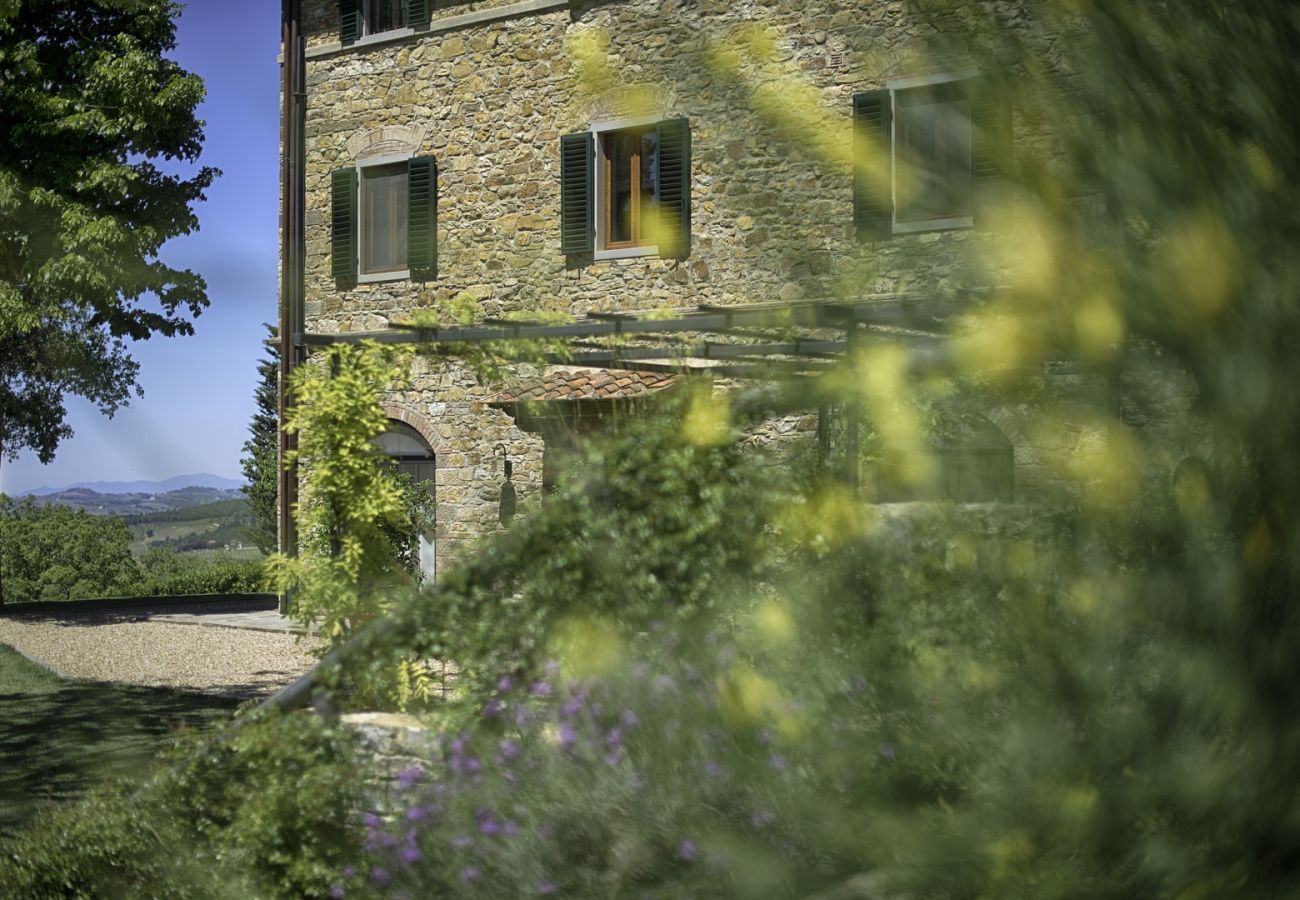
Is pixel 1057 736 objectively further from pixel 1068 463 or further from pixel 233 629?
pixel 233 629

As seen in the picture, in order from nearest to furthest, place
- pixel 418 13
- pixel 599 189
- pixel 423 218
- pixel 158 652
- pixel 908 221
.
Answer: pixel 908 221
pixel 599 189
pixel 158 652
pixel 423 218
pixel 418 13

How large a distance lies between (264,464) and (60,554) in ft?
18.2

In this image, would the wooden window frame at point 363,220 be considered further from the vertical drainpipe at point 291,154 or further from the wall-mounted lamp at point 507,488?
the wall-mounted lamp at point 507,488

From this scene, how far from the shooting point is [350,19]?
13.9 metres

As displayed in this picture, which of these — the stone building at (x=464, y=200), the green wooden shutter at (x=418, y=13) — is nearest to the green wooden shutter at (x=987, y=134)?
the stone building at (x=464, y=200)

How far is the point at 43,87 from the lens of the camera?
15242mm

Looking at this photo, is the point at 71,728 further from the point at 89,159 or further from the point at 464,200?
the point at 89,159

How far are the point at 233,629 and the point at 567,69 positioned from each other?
14.1m

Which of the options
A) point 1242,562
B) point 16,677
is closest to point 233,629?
point 16,677

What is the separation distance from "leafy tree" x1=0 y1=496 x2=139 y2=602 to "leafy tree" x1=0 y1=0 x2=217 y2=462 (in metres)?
7.65

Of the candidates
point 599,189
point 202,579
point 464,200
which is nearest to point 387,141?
point 464,200

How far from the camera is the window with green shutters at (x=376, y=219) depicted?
1316 cm

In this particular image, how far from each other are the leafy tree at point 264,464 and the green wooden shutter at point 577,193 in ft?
48.5

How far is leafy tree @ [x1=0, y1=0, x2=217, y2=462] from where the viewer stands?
15.0 m
